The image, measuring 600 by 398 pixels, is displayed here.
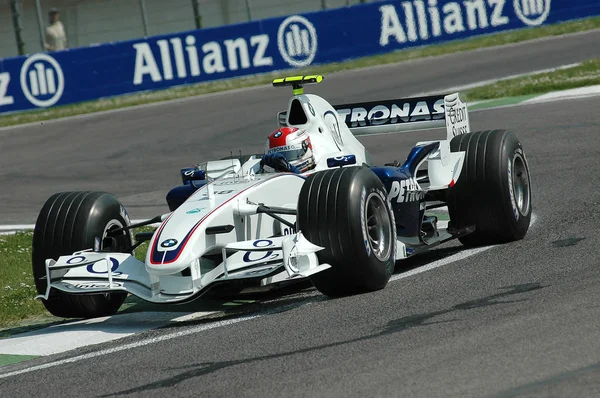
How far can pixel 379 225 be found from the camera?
26.1 feet

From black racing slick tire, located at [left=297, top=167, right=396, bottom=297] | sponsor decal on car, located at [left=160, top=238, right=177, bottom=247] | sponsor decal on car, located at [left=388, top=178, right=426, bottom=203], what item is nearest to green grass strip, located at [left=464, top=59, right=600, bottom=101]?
sponsor decal on car, located at [left=388, top=178, right=426, bottom=203]

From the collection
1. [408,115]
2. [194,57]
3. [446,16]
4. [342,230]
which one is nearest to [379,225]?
[342,230]

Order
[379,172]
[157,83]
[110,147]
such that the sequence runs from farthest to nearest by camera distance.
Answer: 1. [157,83]
2. [110,147]
3. [379,172]

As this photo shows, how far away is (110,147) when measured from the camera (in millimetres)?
18359

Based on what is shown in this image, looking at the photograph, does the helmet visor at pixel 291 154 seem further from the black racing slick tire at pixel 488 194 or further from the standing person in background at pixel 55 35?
the standing person in background at pixel 55 35

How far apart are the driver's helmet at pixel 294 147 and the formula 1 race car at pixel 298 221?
0.44 ft

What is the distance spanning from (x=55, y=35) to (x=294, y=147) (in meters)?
15.5

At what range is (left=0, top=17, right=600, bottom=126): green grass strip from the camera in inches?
882

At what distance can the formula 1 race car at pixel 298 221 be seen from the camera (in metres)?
7.38

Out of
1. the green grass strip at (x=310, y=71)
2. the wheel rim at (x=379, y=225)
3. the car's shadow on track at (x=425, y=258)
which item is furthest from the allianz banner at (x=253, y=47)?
the wheel rim at (x=379, y=225)

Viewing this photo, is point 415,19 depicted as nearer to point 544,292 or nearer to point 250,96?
point 250,96

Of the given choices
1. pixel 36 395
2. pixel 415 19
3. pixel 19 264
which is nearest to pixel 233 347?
pixel 36 395

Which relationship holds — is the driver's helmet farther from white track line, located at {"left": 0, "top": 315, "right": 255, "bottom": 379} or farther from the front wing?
white track line, located at {"left": 0, "top": 315, "right": 255, "bottom": 379}

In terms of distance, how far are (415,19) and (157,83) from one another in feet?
19.4
